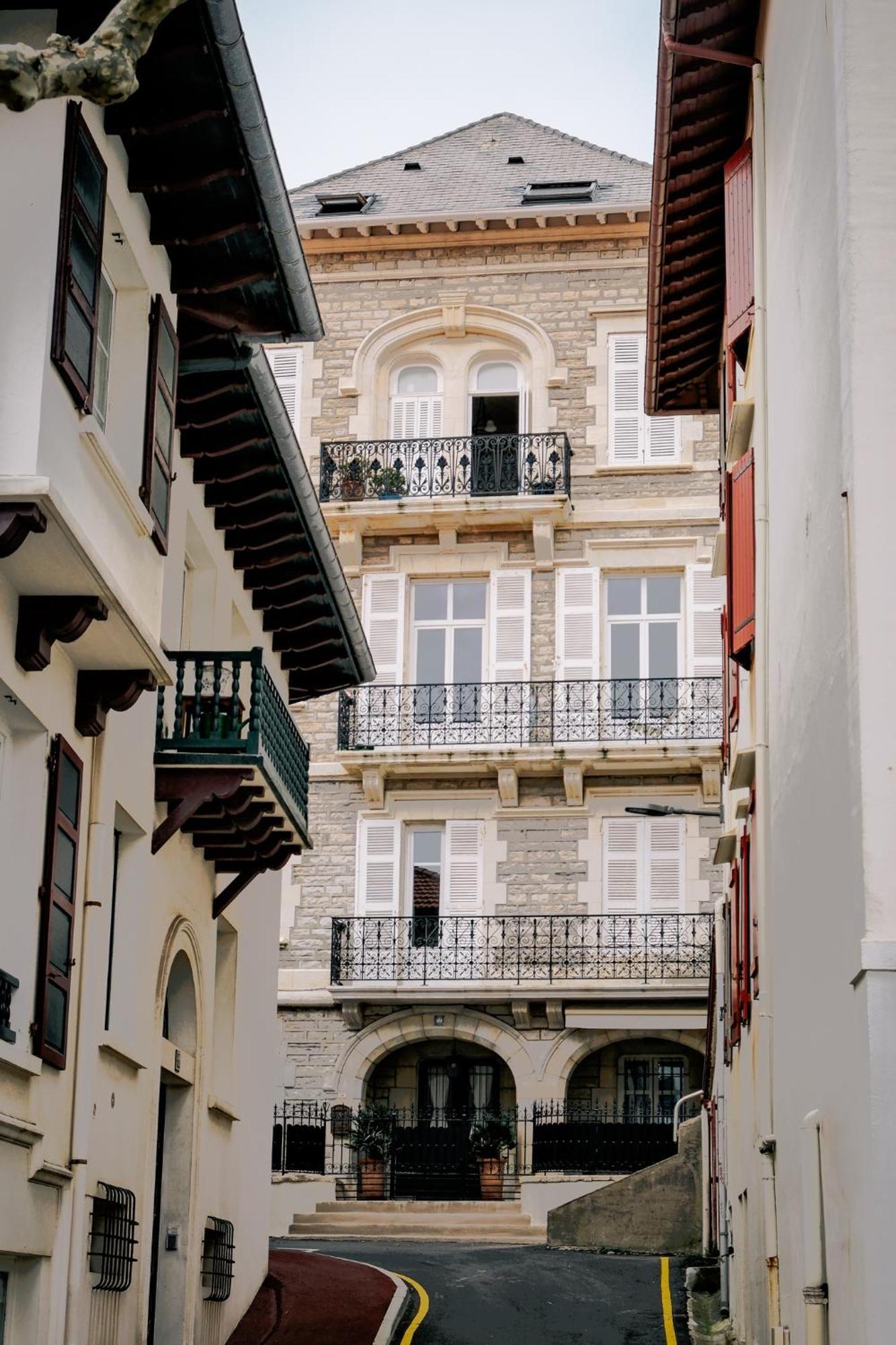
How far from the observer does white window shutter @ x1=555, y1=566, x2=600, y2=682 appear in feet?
118

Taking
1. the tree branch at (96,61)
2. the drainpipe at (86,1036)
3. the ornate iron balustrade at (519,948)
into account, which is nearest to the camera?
the tree branch at (96,61)

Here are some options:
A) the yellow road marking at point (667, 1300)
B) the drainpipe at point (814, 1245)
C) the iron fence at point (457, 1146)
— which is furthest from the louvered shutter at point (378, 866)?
the drainpipe at point (814, 1245)

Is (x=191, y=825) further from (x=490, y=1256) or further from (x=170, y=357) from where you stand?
(x=490, y=1256)

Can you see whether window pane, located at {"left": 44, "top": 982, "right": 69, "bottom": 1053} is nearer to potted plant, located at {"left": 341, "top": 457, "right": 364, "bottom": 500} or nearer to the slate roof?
potted plant, located at {"left": 341, "top": 457, "right": 364, "bottom": 500}

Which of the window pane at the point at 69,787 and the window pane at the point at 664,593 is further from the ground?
the window pane at the point at 664,593

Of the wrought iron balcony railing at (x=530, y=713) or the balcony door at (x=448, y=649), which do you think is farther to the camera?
the balcony door at (x=448, y=649)

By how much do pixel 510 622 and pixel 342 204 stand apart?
30.1ft

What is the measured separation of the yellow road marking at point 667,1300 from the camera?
66.3 feet

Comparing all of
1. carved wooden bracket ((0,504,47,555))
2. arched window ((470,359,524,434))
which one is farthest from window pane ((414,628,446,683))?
carved wooden bracket ((0,504,47,555))

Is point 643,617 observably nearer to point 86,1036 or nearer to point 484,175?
point 484,175

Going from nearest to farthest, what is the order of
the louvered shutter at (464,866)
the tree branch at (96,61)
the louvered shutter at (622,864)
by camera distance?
1. the tree branch at (96,61)
2. the louvered shutter at (622,864)
3. the louvered shutter at (464,866)

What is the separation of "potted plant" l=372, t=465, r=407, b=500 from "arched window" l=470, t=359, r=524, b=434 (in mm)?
1975

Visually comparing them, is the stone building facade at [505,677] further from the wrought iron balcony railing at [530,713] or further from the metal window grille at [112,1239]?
the metal window grille at [112,1239]

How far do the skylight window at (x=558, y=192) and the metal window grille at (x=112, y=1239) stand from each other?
26636mm
